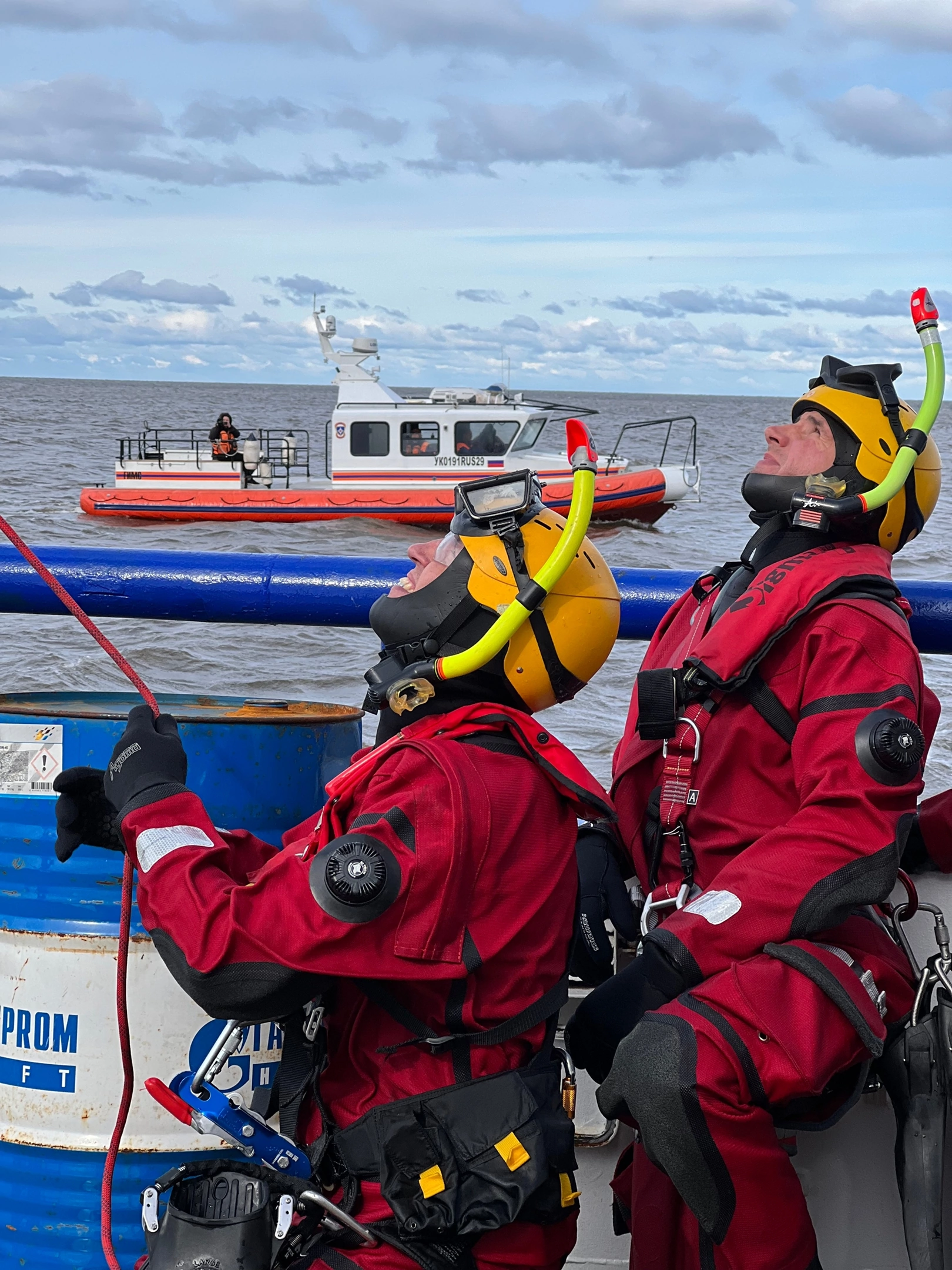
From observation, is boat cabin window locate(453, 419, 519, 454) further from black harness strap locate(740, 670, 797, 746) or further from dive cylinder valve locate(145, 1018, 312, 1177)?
dive cylinder valve locate(145, 1018, 312, 1177)

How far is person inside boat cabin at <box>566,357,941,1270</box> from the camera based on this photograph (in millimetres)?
1981

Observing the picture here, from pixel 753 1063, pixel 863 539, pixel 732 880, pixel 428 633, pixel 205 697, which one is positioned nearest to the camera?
pixel 753 1063

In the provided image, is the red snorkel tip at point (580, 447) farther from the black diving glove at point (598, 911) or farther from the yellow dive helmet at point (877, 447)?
the black diving glove at point (598, 911)

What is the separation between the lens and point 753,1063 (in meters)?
1.96

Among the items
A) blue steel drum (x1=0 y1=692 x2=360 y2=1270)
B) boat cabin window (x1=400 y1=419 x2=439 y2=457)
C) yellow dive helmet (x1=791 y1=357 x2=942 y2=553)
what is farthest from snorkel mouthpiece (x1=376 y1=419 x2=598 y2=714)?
boat cabin window (x1=400 y1=419 x2=439 y2=457)

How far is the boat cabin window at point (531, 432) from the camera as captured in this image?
2498 centimetres

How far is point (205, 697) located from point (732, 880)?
3.77 feet

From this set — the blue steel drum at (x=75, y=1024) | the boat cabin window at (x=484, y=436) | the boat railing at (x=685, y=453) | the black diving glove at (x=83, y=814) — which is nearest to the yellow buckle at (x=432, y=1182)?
the blue steel drum at (x=75, y=1024)

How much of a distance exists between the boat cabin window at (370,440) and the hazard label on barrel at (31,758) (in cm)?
2326

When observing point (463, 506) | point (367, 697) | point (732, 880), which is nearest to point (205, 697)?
point (367, 697)

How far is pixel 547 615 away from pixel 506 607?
7 cm

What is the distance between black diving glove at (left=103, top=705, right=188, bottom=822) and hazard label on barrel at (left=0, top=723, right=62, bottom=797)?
0.78ft

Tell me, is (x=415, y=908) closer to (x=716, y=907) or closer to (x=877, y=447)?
(x=716, y=907)

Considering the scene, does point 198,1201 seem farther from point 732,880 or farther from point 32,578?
point 32,578
